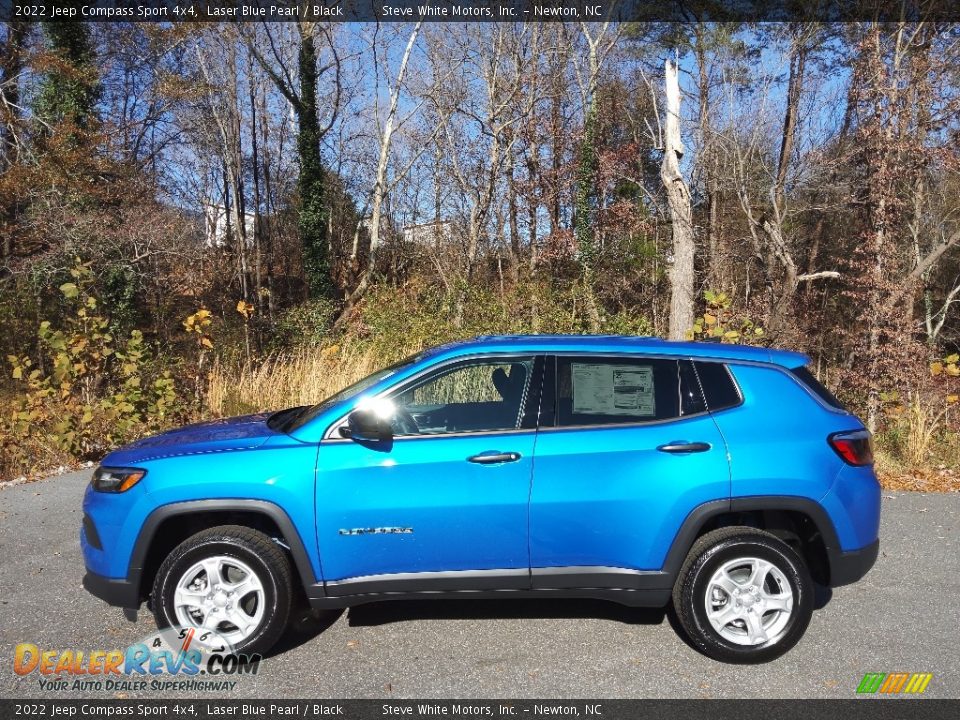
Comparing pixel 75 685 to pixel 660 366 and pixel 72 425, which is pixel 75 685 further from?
pixel 72 425

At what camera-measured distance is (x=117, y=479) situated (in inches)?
147

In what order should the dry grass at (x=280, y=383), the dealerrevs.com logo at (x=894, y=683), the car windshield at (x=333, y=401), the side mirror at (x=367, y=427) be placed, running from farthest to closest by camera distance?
the dry grass at (x=280, y=383), the car windshield at (x=333, y=401), the side mirror at (x=367, y=427), the dealerrevs.com logo at (x=894, y=683)

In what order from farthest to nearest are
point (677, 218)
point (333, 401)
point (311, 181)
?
point (311, 181), point (677, 218), point (333, 401)

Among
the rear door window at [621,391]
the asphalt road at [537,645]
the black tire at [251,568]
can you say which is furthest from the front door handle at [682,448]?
the black tire at [251,568]

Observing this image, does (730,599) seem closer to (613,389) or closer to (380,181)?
(613,389)

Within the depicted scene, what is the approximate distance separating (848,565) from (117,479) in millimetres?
3868

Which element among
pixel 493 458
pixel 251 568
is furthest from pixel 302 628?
pixel 493 458

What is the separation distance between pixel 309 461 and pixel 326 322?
16.7 metres

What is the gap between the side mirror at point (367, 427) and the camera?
3564mm

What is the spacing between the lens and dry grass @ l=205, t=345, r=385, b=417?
9.42 meters

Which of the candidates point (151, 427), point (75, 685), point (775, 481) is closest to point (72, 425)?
point (151, 427)

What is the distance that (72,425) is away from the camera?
→ 8.20 meters

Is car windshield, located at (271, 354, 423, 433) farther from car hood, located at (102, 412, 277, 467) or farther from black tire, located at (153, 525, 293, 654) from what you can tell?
black tire, located at (153, 525, 293, 654)

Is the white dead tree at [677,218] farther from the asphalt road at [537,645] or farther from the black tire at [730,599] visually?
the black tire at [730,599]
